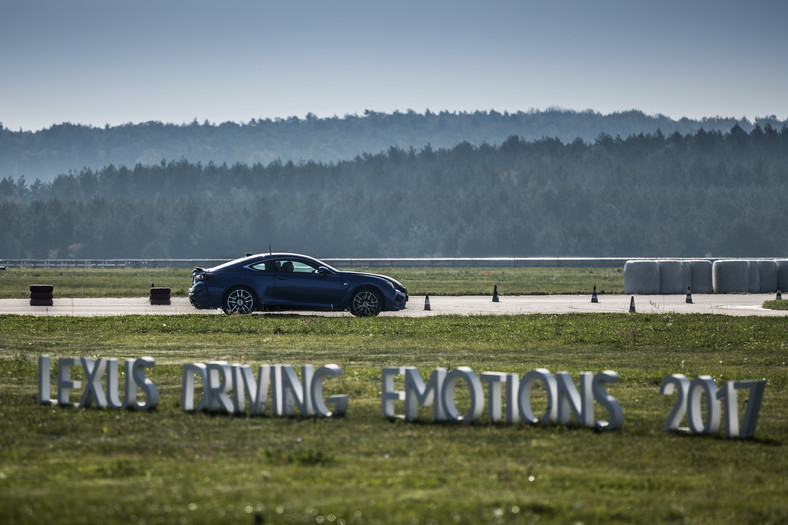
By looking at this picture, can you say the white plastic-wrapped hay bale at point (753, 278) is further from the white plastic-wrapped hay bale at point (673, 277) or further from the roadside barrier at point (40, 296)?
the roadside barrier at point (40, 296)

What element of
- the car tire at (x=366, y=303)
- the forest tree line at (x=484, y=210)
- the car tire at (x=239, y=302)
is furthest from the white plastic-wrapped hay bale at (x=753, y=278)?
the forest tree line at (x=484, y=210)

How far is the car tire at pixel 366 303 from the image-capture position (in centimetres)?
2722

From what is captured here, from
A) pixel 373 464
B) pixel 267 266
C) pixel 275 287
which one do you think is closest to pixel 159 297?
pixel 267 266

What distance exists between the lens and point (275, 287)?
88.4ft

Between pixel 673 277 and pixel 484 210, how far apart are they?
122 meters

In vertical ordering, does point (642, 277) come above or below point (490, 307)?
above

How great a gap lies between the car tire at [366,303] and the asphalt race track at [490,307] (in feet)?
3.51

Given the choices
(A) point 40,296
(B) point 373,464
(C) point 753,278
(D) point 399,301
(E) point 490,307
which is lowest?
(B) point 373,464

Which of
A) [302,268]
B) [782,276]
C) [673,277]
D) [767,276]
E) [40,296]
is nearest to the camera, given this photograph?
[302,268]

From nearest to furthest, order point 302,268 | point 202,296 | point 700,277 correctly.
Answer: point 202,296, point 302,268, point 700,277

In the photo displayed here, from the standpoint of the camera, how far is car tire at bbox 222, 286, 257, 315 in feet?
88.6

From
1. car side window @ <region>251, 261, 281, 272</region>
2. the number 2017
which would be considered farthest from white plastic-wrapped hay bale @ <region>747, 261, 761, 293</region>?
the number 2017

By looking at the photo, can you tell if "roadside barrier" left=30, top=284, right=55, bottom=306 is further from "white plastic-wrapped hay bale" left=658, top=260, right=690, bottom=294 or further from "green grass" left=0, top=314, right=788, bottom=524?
"white plastic-wrapped hay bale" left=658, top=260, right=690, bottom=294

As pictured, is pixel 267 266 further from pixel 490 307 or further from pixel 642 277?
pixel 642 277
